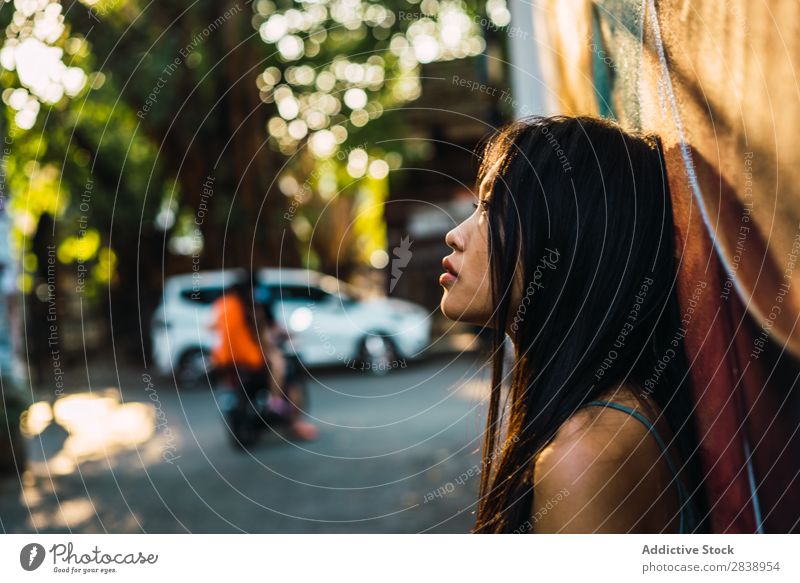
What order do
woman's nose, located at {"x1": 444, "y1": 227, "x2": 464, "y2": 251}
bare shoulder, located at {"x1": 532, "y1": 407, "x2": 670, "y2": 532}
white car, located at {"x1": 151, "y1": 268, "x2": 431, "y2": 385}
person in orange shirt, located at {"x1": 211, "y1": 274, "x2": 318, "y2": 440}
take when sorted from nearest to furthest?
bare shoulder, located at {"x1": 532, "y1": 407, "x2": 670, "y2": 532} < woman's nose, located at {"x1": 444, "y1": 227, "x2": 464, "y2": 251} < person in orange shirt, located at {"x1": 211, "y1": 274, "x2": 318, "y2": 440} < white car, located at {"x1": 151, "y1": 268, "x2": 431, "y2": 385}

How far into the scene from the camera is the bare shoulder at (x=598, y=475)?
1.05 meters

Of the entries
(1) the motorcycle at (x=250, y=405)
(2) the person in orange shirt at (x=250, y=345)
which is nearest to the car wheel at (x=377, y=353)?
(2) the person in orange shirt at (x=250, y=345)

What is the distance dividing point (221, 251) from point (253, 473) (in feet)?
11.0

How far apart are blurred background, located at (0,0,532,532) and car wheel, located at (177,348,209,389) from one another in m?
0.06

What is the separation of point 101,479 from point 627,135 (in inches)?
282

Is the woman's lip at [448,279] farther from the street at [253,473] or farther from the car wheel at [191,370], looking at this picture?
the car wheel at [191,370]

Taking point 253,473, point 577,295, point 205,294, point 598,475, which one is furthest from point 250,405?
point 598,475

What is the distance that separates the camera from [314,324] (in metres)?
13.6

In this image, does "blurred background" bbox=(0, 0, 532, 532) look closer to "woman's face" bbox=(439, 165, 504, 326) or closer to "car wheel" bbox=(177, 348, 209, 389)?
"car wheel" bbox=(177, 348, 209, 389)

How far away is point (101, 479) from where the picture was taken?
7.57 metres

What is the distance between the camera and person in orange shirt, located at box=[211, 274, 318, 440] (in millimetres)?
7637

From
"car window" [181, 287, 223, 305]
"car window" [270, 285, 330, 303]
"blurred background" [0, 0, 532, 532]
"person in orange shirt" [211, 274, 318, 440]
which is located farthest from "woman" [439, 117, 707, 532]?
"car window" [181, 287, 223, 305]
